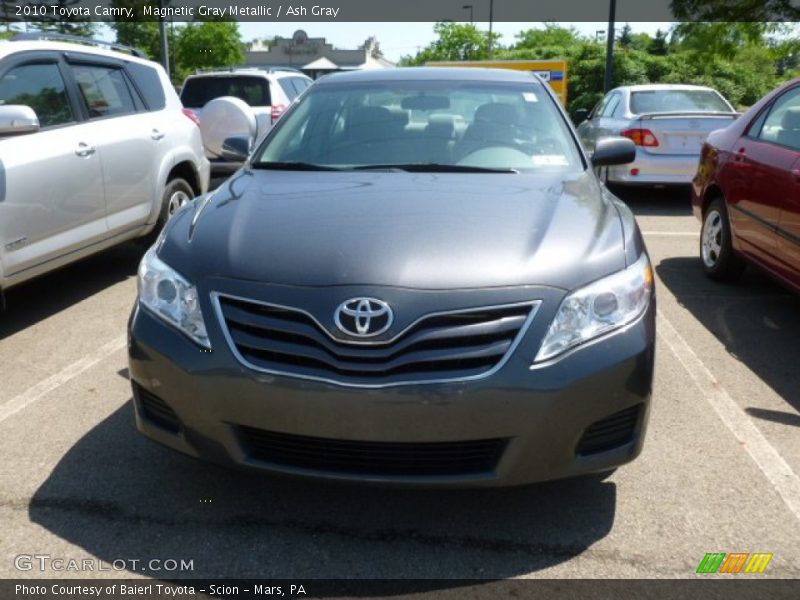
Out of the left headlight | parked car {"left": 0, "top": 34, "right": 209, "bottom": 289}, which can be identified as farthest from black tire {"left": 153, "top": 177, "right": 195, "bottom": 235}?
the left headlight

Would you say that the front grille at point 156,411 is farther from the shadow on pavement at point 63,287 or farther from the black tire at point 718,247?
the black tire at point 718,247

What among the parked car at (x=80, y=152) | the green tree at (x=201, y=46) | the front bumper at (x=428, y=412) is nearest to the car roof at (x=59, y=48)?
A: the parked car at (x=80, y=152)

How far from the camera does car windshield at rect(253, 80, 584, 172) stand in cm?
407

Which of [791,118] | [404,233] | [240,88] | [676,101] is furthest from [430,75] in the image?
[240,88]

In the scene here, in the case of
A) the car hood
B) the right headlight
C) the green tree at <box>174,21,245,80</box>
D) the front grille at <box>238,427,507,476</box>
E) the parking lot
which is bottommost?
the green tree at <box>174,21,245,80</box>

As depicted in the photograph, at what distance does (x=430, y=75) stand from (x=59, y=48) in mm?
2697

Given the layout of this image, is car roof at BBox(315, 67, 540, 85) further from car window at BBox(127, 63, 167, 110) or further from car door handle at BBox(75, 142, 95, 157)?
car window at BBox(127, 63, 167, 110)

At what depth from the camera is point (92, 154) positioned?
561 centimetres

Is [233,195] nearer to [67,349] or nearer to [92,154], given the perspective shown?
[67,349]

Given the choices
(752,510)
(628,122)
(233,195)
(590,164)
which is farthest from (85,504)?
(628,122)

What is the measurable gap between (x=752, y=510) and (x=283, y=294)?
188 cm

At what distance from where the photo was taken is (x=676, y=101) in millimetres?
11203

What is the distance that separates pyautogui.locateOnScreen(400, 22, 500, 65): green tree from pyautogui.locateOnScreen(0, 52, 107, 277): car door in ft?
195

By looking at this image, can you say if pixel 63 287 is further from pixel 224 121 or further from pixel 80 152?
pixel 224 121
